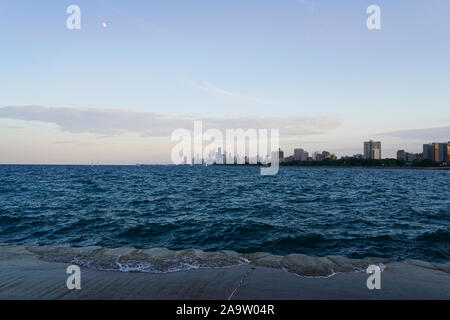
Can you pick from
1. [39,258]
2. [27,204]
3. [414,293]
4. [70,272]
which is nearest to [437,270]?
[414,293]

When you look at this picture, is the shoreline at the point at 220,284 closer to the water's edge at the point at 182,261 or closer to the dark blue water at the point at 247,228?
the water's edge at the point at 182,261

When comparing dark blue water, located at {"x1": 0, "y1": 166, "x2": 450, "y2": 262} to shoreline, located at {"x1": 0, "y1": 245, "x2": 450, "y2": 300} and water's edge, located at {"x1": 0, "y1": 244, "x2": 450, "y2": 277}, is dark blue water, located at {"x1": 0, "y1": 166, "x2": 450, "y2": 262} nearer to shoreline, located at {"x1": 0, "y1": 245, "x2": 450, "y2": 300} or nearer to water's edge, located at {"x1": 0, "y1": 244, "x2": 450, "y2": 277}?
water's edge, located at {"x1": 0, "y1": 244, "x2": 450, "y2": 277}

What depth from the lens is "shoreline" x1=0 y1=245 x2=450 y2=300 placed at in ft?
24.6

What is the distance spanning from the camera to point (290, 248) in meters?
13.8

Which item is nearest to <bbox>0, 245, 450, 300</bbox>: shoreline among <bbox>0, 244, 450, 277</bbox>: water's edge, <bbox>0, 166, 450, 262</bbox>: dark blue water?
<bbox>0, 244, 450, 277</bbox>: water's edge

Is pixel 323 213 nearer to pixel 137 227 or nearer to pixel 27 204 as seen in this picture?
pixel 137 227

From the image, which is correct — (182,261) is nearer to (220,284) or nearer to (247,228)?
(220,284)

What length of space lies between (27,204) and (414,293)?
31.2m

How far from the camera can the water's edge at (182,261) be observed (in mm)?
9820

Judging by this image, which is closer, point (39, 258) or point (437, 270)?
point (437, 270)

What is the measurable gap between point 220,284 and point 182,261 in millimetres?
2766
